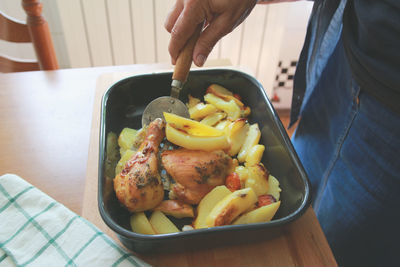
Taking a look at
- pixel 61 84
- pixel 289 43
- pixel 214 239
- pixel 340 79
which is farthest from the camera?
pixel 289 43

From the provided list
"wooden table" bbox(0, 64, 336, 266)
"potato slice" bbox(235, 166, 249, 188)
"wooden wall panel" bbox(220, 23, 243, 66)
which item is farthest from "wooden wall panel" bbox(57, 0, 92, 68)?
"potato slice" bbox(235, 166, 249, 188)

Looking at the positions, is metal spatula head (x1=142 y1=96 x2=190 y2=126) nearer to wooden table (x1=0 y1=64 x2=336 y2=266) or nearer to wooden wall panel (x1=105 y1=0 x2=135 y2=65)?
wooden table (x1=0 y1=64 x2=336 y2=266)

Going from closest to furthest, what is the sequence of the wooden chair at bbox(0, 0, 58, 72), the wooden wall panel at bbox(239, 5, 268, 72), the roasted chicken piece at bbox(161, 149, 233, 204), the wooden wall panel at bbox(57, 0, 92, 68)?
1. the roasted chicken piece at bbox(161, 149, 233, 204)
2. the wooden chair at bbox(0, 0, 58, 72)
3. the wooden wall panel at bbox(57, 0, 92, 68)
4. the wooden wall panel at bbox(239, 5, 268, 72)

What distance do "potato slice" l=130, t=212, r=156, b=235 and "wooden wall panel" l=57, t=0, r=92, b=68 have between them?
1.42 metres

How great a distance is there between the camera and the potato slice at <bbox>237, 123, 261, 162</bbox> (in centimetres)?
87

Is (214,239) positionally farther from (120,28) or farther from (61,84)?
(120,28)

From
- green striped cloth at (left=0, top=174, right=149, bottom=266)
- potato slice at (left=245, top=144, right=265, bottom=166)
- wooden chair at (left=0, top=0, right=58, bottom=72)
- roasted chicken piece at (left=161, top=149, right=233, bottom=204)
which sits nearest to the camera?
green striped cloth at (left=0, top=174, right=149, bottom=266)

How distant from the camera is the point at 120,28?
5.89 ft

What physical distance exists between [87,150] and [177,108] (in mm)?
304

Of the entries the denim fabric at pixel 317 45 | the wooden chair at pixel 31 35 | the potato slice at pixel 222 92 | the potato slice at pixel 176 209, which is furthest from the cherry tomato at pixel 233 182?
the wooden chair at pixel 31 35

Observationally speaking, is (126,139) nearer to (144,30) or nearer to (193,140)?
(193,140)

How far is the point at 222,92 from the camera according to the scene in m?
1.06

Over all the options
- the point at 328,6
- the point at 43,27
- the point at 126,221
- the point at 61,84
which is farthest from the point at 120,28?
the point at 126,221

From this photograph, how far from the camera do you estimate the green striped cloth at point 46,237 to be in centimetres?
62
